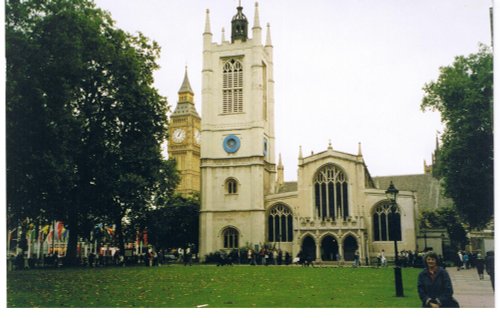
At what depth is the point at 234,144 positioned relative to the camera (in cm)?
4797

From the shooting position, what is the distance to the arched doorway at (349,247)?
43938 millimetres

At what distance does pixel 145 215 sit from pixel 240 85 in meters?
16.1

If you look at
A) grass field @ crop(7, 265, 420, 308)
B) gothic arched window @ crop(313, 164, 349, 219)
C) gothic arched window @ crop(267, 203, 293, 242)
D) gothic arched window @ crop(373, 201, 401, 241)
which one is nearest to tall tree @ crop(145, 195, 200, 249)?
gothic arched window @ crop(267, 203, 293, 242)

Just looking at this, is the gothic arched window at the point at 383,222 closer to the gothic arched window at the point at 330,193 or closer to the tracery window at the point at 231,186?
the gothic arched window at the point at 330,193

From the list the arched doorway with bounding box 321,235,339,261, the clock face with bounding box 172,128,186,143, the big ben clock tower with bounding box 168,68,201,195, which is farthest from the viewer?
the clock face with bounding box 172,128,186,143

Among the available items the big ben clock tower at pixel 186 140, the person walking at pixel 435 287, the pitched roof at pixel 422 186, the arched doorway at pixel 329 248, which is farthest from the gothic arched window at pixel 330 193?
the big ben clock tower at pixel 186 140

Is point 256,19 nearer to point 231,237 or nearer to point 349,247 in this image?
point 231,237

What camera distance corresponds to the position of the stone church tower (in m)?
46.6

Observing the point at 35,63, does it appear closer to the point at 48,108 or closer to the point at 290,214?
the point at 48,108

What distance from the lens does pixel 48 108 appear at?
64.0ft

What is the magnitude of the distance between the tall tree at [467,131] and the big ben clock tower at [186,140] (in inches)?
2978

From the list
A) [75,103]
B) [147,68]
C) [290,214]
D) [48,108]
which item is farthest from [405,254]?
[48,108]

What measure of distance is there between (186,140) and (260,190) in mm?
59475

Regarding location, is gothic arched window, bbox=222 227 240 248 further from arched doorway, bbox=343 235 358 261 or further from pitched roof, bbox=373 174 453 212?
pitched roof, bbox=373 174 453 212
